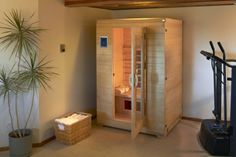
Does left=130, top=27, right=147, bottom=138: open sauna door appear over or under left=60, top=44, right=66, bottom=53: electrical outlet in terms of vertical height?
under

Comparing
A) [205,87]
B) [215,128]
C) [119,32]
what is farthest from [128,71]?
[215,128]

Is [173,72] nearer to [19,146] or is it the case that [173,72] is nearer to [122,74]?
[122,74]

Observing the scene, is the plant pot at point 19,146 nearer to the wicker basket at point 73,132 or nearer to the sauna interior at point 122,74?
the wicker basket at point 73,132

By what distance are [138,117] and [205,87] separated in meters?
1.51

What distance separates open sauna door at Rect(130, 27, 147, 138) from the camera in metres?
3.95

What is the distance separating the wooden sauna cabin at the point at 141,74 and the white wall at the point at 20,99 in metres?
1.17

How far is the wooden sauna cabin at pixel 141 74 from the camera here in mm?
4207

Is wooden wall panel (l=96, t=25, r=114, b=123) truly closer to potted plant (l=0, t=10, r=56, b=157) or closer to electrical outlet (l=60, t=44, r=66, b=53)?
electrical outlet (l=60, t=44, r=66, b=53)

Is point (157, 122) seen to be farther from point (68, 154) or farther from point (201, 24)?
point (201, 24)

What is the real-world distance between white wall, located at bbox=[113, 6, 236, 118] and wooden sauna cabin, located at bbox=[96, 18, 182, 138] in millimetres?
202

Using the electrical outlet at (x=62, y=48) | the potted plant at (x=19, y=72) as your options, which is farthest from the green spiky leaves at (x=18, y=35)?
the electrical outlet at (x=62, y=48)

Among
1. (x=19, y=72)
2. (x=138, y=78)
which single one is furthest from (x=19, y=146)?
(x=138, y=78)

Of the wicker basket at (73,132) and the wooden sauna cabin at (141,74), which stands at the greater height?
the wooden sauna cabin at (141,74)

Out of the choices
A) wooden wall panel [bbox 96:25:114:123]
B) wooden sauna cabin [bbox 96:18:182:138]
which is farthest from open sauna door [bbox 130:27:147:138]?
wooden wall panel [bbox 96:25:114:123]
